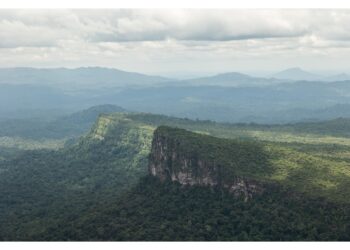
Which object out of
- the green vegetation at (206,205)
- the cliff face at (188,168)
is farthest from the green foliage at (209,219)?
the cliff face at (188,168)

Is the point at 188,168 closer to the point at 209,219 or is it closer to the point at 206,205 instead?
the point at 206,205

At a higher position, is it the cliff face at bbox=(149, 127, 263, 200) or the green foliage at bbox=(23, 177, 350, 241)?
the cliff face at bbox=(149, 127, 263, 200)

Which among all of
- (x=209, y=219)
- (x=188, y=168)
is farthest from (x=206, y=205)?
(x=188, y=168)

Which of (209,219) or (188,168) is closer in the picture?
(209,219)

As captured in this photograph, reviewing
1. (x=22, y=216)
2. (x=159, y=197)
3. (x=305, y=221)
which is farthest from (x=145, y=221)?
(x=22, y=216)

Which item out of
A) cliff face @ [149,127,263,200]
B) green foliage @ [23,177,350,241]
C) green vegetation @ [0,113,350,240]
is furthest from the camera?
cliff face @ [149,127,263,200]

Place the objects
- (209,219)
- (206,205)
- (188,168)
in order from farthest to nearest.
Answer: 1. (188,168)
2. (206,205)
3. (209,219)

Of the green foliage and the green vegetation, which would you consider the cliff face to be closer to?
the green vegetation

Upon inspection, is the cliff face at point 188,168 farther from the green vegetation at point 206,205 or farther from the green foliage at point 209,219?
the green foliage at point 209,219

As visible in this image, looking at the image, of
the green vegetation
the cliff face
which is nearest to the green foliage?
the green vegetation
